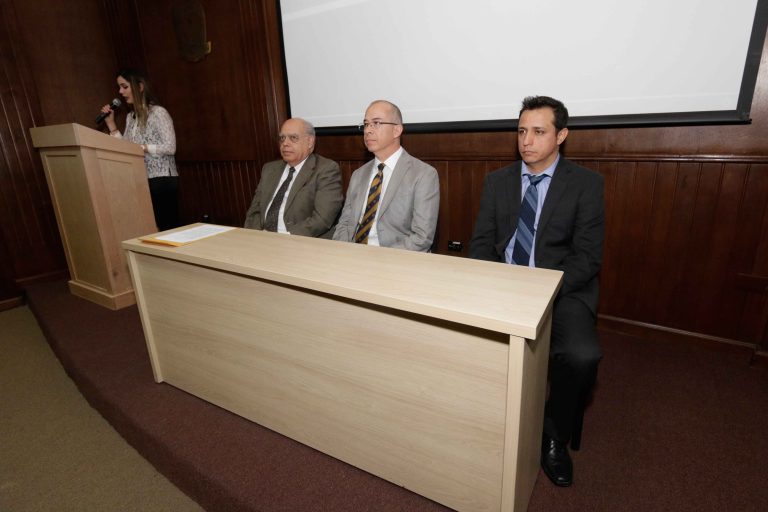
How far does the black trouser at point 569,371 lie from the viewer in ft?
4.79

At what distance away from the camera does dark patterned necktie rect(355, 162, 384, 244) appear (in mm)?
2379

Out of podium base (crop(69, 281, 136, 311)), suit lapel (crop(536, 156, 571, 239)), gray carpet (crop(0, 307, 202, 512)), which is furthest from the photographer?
podium base (crop(69, 281, 136, 311))

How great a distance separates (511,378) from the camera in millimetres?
1052

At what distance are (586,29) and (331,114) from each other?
1.73 metres

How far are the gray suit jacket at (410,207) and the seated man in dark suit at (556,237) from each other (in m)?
0.32

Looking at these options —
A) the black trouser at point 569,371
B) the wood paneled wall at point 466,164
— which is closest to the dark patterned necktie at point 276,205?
the wood paneled wall at point 466,164

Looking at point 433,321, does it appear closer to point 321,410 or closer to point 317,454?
point 321,410

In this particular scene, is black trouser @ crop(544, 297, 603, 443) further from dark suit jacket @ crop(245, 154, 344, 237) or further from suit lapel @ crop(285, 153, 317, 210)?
suit lapel @ crop(285, 153, 317, 210)

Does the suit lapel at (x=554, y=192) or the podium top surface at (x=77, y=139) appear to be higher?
the podium top surface at (x=77, y=139)

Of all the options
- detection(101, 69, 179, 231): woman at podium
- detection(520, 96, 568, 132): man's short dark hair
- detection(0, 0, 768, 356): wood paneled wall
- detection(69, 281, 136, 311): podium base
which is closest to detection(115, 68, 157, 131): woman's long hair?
detection(101, 69, 179, 231): woman at podium

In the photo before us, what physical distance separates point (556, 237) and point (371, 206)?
3.39 ft

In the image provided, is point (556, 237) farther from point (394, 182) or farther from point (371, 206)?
point (371, 206)

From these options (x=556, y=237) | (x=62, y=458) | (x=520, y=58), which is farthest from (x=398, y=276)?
(x=62, y=458)

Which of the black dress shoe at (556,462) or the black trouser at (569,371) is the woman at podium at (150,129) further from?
the black dress shoe at (556,462)
